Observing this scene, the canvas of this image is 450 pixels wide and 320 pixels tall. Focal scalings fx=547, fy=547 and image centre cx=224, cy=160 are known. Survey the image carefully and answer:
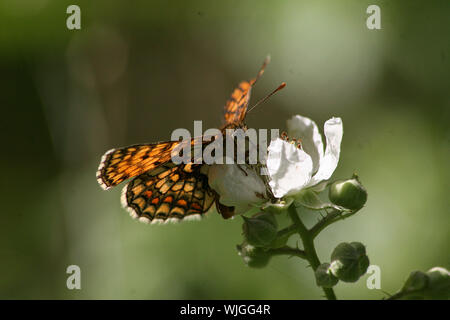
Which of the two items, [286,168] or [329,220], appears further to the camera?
[286,168]

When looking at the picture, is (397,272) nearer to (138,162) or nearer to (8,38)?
(138,162)

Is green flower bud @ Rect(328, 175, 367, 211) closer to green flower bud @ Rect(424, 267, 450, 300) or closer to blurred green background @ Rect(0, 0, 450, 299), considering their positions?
green flower bud @ Rect(424, 267, 450, 300)

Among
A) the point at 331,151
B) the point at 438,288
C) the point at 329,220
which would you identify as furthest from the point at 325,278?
the point at 331,151

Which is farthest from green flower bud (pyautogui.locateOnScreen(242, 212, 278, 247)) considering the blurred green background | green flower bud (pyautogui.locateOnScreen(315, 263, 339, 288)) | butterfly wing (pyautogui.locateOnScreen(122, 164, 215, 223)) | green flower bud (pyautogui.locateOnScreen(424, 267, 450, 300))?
the blurred green background

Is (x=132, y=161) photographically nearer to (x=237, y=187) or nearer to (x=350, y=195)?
(x=237, y=187)

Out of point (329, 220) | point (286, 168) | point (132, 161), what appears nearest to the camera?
point (329, 220)
